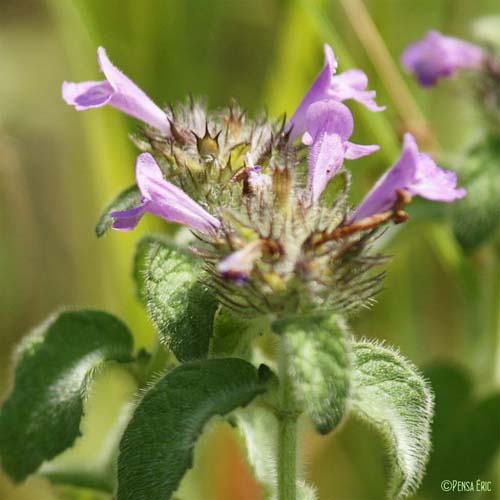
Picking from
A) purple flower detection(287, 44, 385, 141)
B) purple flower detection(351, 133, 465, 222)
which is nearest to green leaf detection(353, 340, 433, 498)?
purple flower detection(351, 133, 465, 222)

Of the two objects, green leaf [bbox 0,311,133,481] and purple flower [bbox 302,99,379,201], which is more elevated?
purple flower [bbox 302,99,379,201]

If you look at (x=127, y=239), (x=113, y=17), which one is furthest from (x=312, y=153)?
(x=113, y=17)

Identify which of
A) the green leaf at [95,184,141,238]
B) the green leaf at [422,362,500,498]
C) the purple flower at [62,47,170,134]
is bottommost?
the green leaf at [422,362,500,498]

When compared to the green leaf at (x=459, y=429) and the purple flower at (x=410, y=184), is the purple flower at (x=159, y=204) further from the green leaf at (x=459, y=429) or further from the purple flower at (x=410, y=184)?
the green leaf at (x=459, y=429)

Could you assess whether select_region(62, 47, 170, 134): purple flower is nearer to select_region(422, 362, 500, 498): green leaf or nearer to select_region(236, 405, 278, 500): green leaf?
select_region(236, 405, 278, 500): green leaf

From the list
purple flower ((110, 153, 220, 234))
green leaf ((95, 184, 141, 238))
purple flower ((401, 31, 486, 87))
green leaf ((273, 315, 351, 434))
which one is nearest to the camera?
green leaf ((273, 315, 351, 434))

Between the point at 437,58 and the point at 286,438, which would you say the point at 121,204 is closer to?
the point at 286,438

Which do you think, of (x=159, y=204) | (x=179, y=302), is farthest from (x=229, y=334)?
(x=159, y=204)

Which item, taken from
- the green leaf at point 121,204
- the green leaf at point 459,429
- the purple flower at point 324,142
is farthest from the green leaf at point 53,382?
the green leaf at point 459,429
